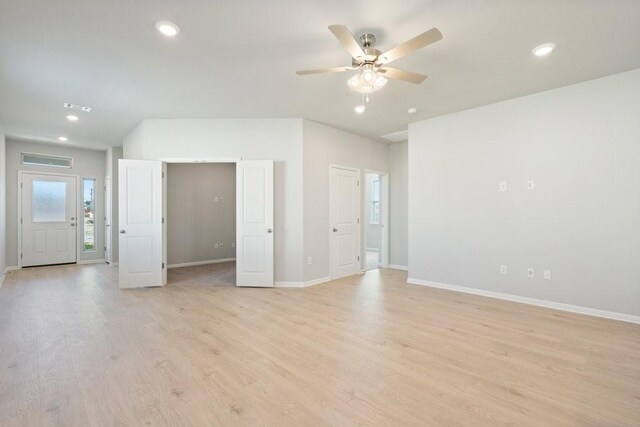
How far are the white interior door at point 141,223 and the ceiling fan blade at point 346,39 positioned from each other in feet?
12.8

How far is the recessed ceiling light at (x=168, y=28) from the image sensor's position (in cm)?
251

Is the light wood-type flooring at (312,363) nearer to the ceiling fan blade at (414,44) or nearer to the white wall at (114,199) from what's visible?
the ceiling fan blade at (414,44)

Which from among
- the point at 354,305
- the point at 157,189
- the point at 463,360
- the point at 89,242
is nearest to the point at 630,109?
the point at 463,360

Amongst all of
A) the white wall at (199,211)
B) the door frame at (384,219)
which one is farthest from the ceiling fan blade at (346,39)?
the white wall at (199,211)

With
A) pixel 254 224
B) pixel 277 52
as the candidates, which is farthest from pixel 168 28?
pixel 254 224

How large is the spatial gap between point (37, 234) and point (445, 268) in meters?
8.75

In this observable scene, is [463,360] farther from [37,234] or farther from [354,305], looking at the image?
[37,234]

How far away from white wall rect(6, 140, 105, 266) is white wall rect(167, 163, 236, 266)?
216 centimetres

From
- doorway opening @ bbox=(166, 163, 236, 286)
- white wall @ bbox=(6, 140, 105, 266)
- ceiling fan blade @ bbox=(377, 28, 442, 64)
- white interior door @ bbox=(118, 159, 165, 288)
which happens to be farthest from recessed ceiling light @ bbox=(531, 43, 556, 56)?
white wall @ bbox=(6, 140, 105, 266)

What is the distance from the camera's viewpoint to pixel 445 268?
16.1ft

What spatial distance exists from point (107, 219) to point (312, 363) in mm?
7200

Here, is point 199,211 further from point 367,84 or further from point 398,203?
point 367,84

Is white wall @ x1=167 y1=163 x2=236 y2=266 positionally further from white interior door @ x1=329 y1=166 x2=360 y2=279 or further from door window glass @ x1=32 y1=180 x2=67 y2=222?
white interior door @ x1=329 y1=166 x2=360 y2=279

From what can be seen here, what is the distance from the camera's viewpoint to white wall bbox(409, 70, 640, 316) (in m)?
3.47
